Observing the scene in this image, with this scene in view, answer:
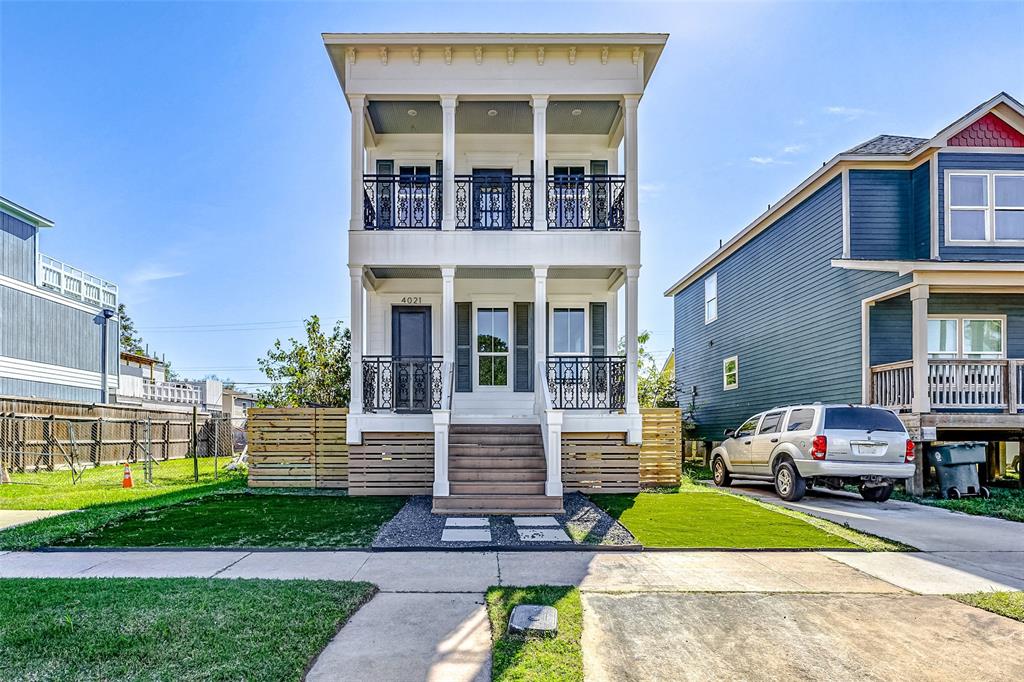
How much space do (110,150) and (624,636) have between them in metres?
29.6

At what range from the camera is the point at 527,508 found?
941cm

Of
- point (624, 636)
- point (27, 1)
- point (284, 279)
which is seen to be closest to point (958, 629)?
point (624, 636)

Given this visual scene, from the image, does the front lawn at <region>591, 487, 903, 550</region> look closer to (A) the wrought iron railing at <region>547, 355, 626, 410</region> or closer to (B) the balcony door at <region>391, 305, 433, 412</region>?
(A) the wrought iron railing at <region>547, 355, 626, 410</region>

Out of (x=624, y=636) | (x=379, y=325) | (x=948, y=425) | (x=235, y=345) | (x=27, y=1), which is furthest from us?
(x=235, y=345)

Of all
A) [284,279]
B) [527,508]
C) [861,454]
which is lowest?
[527,508]

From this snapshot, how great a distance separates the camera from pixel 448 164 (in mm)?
11844

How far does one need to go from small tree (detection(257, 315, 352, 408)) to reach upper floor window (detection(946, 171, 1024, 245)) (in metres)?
14.0

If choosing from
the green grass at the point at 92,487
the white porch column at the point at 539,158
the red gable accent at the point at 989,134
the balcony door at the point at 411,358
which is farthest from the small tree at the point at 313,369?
the red gable accent at the point at 989,134

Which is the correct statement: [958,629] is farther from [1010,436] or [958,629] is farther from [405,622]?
[1010,436]

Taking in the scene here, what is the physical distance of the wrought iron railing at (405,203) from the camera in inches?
476

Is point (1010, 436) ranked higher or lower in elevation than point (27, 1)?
lower

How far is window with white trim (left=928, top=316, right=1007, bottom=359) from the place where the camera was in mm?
14586

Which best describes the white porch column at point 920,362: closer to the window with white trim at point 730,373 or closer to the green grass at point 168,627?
the window with white trim at point 730,373

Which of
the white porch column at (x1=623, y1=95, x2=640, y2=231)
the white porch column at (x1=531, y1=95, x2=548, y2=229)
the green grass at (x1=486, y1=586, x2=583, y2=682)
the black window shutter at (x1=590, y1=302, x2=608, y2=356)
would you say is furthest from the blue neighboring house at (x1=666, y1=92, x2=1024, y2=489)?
the green grass at (x1=486, y1=586, x2=583, y2=682)
